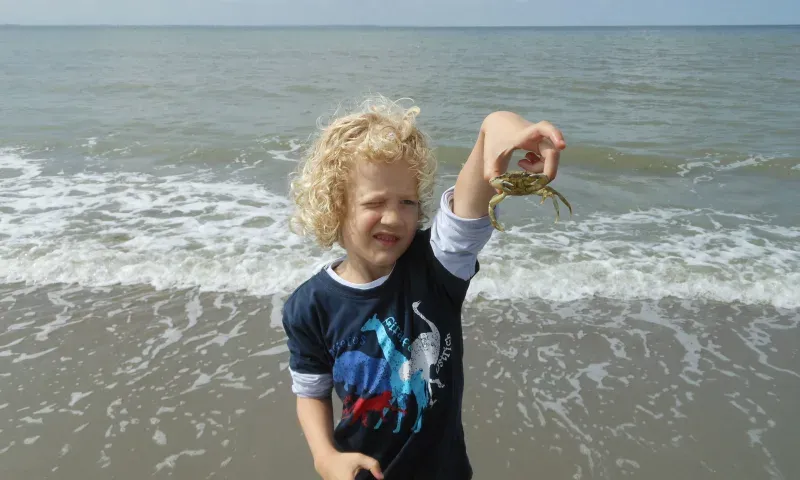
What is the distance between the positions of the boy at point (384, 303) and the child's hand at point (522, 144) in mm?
172

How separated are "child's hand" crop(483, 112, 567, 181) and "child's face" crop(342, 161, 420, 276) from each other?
0.84ft

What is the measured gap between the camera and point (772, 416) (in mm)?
3439

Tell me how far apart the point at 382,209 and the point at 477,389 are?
237 cm

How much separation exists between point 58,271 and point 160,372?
211cm

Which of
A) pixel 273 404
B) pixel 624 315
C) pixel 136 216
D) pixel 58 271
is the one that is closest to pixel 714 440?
pixel 624 315

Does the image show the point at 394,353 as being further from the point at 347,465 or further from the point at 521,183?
the point at 521,183

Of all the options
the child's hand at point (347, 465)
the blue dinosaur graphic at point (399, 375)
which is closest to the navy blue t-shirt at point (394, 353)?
the blue dinosaur graphic at point (399, 375)

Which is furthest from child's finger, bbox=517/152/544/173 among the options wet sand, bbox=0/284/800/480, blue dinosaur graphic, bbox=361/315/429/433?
wet sand, bbox=0/284/800/480

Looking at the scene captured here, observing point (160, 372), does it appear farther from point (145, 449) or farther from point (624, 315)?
point (624, 315)

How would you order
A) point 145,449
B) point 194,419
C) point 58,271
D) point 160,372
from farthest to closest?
point 58,271, point 160,372, point 194,419, point 145,449

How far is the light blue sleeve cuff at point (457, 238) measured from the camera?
1.51 metres

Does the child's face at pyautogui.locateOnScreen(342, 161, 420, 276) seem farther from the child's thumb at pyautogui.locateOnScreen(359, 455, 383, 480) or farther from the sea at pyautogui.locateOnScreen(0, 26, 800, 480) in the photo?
the sea at pyautogui.locateOnScreen(0, 26, 800, 480)

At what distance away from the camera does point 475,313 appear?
4621 mm

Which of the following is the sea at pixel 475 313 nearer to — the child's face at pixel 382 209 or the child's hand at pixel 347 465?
the child's face at pixel 382 209
